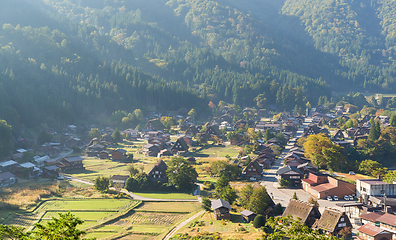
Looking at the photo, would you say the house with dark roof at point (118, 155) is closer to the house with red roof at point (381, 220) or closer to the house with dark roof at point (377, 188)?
the house with dark roof at point (377, 188)

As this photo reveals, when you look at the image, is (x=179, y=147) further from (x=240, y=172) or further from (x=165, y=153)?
(x=240, y=172)

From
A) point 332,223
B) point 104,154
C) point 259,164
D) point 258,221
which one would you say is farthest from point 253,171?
point 104,154

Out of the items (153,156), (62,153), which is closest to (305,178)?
(153,156)

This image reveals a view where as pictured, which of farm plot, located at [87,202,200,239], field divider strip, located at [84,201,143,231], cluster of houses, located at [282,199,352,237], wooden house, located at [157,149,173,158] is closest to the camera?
cluster of houses, located at [282,199,352,237]

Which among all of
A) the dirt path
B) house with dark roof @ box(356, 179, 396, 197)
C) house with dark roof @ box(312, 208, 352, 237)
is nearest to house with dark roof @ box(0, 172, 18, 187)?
the dirt path

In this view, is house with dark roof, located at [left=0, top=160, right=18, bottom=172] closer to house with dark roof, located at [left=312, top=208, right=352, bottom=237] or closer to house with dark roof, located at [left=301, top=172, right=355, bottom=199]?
house with dark roof, located at [left=301, top=172, right=355, bottom=199]

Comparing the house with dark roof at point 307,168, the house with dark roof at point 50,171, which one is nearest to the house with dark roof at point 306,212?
the house with dark roof at point 307,168

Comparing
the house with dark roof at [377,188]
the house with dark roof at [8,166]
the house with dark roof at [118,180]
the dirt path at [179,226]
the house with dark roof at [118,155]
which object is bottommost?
the house with dark roof at [8,166]
